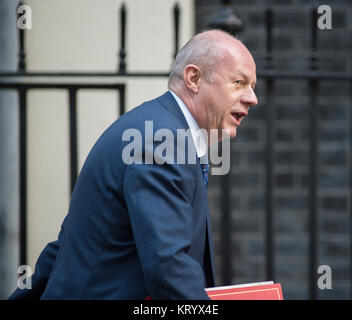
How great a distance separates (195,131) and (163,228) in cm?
48

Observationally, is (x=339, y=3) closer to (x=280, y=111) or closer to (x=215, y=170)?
(x=280, y=111)

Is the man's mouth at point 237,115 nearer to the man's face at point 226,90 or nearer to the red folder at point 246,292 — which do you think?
the man's face at point 226,90

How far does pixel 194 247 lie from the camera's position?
1.83m

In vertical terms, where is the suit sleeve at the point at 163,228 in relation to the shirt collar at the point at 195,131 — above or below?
below

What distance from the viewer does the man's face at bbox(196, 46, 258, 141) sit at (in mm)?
1949

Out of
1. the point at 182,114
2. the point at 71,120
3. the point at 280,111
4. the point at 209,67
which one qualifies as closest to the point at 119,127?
the point at 182,114

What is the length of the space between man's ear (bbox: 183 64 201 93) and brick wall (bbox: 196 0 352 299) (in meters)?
2.04

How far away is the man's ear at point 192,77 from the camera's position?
6.45 ft

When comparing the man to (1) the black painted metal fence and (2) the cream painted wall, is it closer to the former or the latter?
(1) the black painted metal fence

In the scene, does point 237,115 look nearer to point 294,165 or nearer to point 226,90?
point 226,90

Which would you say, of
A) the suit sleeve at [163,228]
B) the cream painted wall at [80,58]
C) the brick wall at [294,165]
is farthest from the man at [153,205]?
the brick wall at [294,165]

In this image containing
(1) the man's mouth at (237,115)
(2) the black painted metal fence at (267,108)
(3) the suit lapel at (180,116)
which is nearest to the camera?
(3) the suit lapel at (180,116)

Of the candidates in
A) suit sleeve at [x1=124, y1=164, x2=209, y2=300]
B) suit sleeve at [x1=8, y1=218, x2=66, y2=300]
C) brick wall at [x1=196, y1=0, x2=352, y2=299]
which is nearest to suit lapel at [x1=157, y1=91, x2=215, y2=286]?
suit sleeve at [x1=124, y1=164, x2=209, y2=300]
